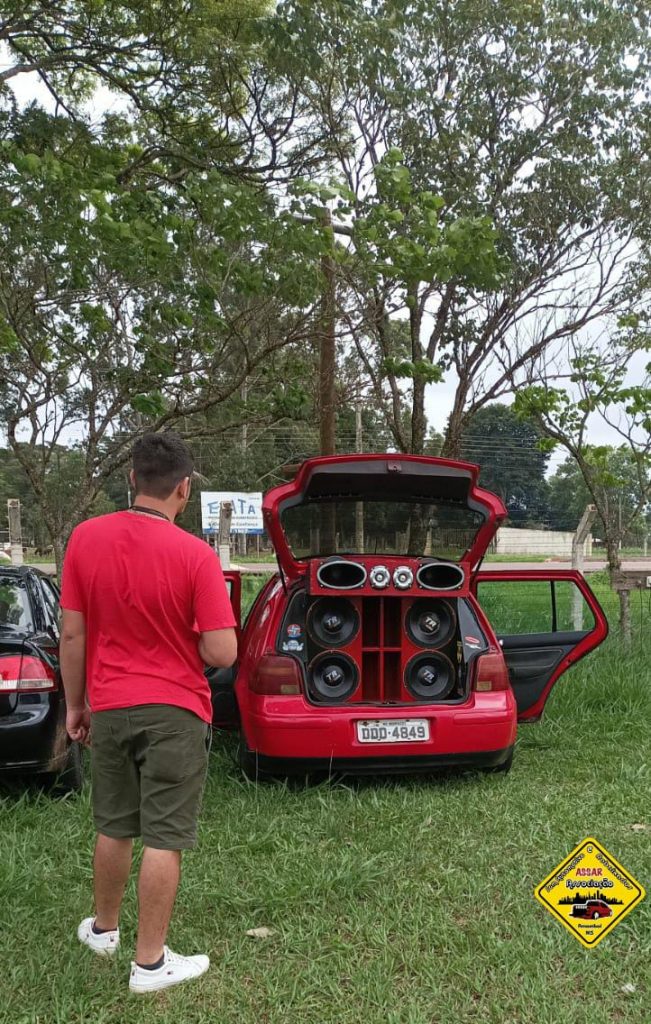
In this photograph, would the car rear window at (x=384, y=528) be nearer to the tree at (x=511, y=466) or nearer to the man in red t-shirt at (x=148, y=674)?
the man in red t-shirt at (x=148, y=674)

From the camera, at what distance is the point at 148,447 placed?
2.86 meters

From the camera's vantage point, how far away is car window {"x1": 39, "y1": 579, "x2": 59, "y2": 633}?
16.8ft

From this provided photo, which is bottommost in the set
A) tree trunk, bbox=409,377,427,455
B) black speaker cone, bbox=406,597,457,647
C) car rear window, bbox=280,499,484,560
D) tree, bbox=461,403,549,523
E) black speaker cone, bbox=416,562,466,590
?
black speaker cone, bbox=406,597,457,647

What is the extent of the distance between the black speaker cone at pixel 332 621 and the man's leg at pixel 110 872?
2522mm

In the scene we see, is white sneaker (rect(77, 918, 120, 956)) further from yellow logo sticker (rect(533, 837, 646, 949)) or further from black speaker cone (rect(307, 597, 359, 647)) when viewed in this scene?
black speaker cone (rect(307, 597, 359, 647))

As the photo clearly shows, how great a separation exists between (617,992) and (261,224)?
5.80m

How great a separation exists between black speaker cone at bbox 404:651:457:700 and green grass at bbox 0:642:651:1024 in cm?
53

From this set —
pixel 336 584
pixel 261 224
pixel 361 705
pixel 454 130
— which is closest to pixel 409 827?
pixel 361 705

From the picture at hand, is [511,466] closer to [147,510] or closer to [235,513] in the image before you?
[235,513]

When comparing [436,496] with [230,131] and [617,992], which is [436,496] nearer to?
[617,992]

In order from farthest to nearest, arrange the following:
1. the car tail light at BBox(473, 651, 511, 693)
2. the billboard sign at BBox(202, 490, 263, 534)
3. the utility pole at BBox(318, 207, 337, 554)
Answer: the billboard sign at BBox(202, 490, 263, 534) < the utility pole at BBox(318, 207, 337, 554) < the car tail light at BBox(473, 651, 511, 693)

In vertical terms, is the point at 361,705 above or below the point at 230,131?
below

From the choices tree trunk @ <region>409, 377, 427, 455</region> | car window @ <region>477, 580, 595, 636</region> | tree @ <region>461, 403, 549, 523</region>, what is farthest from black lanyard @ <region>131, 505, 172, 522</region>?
tree @ <region>461, 403, 549, 523</region>

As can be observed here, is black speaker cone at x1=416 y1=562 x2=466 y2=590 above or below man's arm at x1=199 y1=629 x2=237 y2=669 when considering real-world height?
above
